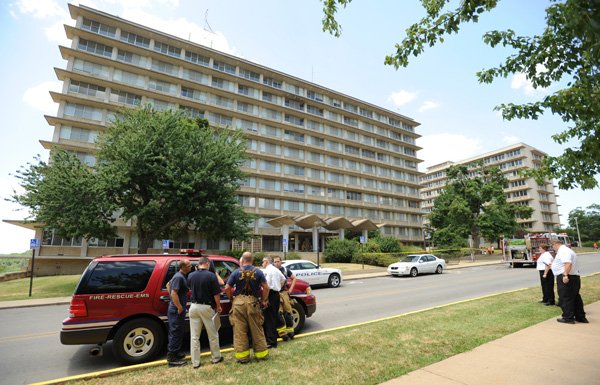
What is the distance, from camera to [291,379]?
169 inches

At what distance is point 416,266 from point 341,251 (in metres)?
11.7

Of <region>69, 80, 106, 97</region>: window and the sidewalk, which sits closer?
the sidewalk

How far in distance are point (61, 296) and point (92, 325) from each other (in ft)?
44.6

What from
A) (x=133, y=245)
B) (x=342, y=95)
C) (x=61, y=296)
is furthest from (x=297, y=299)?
(x=342, y=95)

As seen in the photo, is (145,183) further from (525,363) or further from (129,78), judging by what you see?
(525,363)

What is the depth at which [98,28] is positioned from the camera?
37.5 meters

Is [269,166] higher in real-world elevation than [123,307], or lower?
higher

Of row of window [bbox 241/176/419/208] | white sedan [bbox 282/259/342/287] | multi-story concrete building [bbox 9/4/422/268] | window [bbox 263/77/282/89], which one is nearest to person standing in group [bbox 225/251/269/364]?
white sedan [bbox 282/259/342/287]

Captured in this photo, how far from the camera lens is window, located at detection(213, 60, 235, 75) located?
1801 inches

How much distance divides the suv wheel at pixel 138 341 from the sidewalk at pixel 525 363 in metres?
4.15

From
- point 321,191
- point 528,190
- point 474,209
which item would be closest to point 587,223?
point 528,190

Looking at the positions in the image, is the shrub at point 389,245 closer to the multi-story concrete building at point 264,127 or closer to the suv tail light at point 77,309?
the multi-story concrete building at point 264,127

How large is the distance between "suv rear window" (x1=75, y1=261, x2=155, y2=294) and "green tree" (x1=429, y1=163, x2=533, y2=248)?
4716 centimetres

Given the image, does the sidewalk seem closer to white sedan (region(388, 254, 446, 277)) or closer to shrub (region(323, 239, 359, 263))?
white sedan (region(388, 254, 446, 277))
